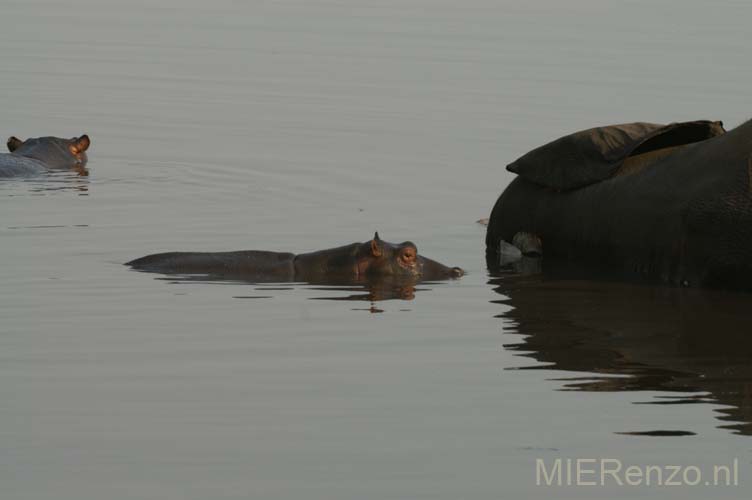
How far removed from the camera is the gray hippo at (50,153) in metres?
15.2

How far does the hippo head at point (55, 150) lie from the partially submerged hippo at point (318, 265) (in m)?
5.21

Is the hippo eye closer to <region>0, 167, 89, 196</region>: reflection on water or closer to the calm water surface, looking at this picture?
the calm water surface

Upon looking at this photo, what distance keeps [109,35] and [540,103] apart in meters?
8.81

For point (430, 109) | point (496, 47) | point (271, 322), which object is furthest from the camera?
point (496, 47)

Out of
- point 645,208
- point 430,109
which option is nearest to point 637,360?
→ point 645,208

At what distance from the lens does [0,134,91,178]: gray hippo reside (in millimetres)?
15152

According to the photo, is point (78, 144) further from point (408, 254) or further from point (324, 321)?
point (324, 321)

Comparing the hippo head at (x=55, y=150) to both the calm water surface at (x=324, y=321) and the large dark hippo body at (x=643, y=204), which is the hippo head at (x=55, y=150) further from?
the large dark hippo body at (x=643, y=204)

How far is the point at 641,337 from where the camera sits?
902cm

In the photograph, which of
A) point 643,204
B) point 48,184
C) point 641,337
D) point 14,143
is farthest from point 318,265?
point 14,143

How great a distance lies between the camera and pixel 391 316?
30.7ft

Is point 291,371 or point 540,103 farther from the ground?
point 540,103

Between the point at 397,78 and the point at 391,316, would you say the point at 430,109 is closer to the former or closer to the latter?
the point at 397,78

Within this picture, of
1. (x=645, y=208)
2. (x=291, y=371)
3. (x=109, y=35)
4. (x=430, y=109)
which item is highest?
(x=109, y=35)
